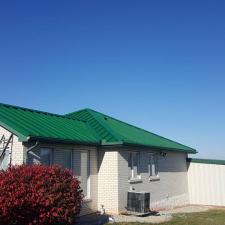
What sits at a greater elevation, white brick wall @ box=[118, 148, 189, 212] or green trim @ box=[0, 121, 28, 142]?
green trim @ box=[0, 121, 28, 142]

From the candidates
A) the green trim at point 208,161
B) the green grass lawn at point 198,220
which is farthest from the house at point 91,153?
the green trim at point 208,161

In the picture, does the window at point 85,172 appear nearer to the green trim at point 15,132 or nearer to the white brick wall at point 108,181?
the white brick wall at point 108,181

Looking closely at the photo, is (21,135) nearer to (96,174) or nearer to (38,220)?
(38,220)

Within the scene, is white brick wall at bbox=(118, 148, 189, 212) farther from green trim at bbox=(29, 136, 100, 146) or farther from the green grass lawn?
the green grass lawn

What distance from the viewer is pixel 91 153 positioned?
685 inches

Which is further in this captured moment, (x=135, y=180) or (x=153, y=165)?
(x=153, y=165)

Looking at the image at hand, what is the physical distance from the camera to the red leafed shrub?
10.6 meters

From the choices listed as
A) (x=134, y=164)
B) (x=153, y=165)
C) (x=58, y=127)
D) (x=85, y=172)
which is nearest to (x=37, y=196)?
(x=58, y=127)

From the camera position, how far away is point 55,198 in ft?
37.6

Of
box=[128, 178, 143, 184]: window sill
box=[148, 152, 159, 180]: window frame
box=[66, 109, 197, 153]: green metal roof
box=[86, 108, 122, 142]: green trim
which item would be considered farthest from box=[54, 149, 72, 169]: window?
box=[148, 152, 159, 180]: window frame

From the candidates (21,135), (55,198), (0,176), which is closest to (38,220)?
(55,198)

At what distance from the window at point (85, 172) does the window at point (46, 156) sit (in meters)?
2.37

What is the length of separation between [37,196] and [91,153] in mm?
6459

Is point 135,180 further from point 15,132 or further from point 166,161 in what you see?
point 15,132
